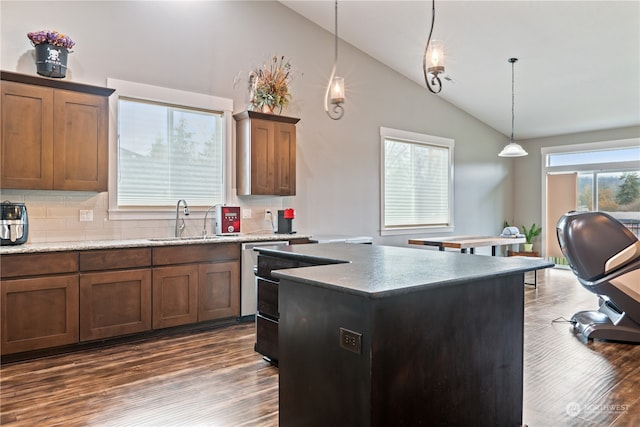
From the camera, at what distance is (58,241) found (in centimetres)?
381

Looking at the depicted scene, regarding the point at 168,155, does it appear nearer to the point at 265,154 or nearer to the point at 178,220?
the point at 178,220

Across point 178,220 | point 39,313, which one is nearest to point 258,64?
point 178,220

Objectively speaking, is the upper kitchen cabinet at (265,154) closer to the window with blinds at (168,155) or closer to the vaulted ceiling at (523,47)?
the window with blinds at (168,155)

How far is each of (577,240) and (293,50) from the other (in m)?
3.92

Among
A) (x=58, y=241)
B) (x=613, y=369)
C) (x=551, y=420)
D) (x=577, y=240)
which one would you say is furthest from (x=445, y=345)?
(x=58, y=241)

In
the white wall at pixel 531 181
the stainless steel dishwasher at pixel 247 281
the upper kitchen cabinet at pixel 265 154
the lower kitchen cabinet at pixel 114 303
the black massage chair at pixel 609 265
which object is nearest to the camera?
the lower kitchen cabinet at pixel 114 303

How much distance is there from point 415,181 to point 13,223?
216 inches

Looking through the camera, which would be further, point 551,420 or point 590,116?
point 590,116

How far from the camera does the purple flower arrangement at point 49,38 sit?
11.5ft

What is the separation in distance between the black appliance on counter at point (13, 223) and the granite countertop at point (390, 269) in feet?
7.35

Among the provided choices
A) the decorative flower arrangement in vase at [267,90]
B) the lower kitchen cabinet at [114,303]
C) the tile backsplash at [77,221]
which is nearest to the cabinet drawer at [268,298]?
the lower kitchen cabinet at [114,303]

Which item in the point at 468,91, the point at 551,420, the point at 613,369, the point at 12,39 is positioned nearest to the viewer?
the point at 551,420

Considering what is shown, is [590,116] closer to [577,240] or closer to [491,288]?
[577,240]

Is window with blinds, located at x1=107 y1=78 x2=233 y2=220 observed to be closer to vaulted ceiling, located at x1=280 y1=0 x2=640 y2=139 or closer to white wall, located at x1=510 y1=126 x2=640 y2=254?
vaulted ceiling, located at x1=280 y1=0 x2=640 y2=139
